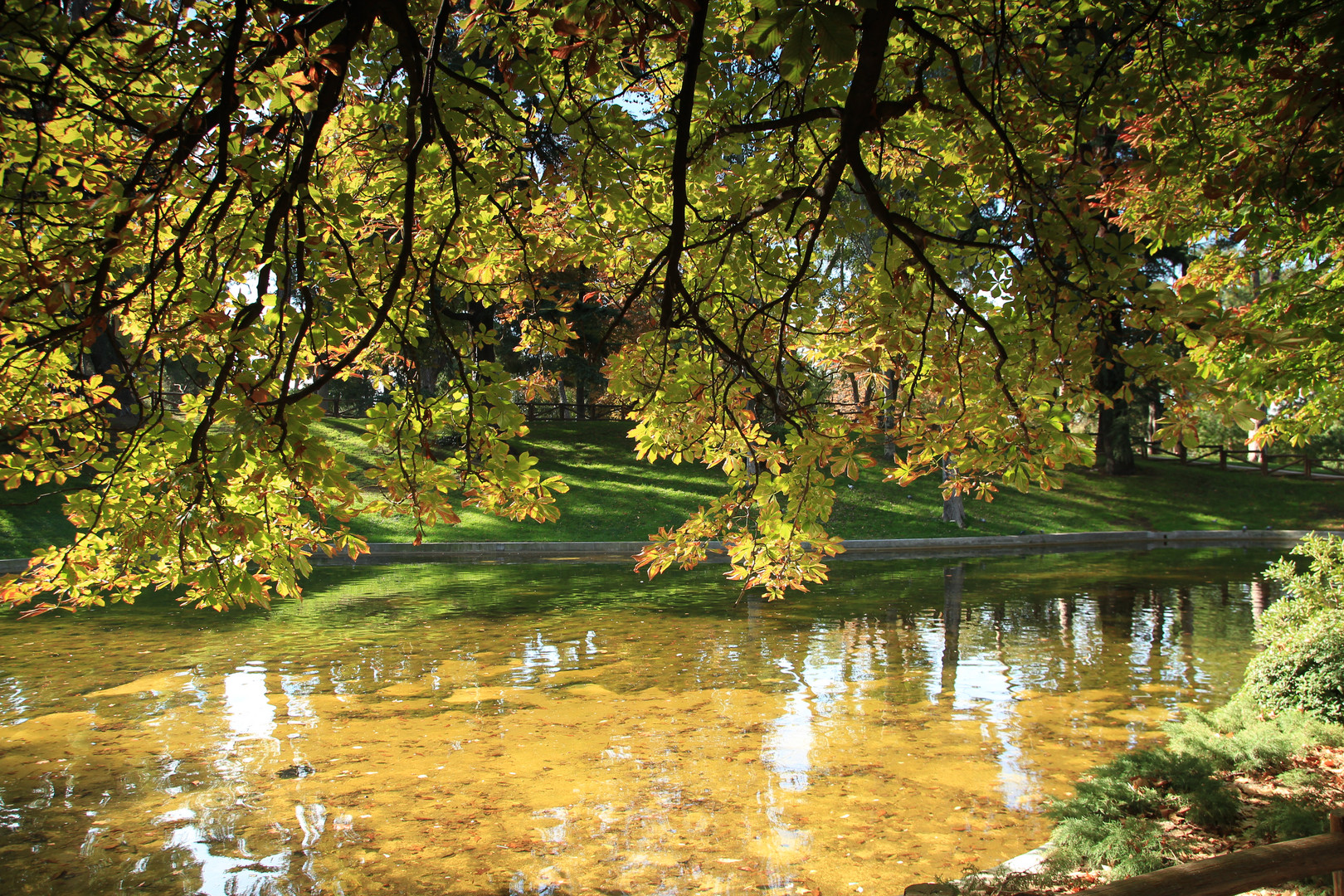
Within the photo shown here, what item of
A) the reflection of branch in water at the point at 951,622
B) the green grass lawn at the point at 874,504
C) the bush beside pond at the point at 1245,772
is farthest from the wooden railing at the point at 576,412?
the bush beside pond at the point at 1245,772

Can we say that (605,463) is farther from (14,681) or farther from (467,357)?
(467,357)

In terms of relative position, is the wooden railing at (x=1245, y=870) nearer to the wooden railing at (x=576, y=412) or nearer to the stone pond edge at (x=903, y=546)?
the stone pond edge at (x=903, y=546)

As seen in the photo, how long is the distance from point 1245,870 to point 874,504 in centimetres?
2399

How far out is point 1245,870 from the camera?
276 centimetres

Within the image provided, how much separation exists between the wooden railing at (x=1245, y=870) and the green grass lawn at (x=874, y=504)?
1908cm

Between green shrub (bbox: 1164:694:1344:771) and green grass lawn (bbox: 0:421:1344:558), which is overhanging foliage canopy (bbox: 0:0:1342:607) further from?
green grass lawn (bbox: 0:421:1344:558)

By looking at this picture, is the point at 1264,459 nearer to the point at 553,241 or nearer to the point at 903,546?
the point at 903,546

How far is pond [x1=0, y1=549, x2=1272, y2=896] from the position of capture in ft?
18.0

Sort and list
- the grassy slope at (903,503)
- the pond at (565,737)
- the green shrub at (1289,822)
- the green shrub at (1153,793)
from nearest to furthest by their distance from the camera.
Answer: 1. the green shrub at (1289,822)
2. the green shrub at (1153,793)
3. the pond at (565,737)
4. the grassy slope at (903,503)

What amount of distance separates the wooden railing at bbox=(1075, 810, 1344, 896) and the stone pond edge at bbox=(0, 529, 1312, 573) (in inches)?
646

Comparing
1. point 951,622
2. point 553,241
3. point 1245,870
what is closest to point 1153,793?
point 1245,870

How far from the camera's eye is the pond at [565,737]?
18.0ft

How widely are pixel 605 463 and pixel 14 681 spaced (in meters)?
21.2

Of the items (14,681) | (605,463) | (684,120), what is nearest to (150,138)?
(684,120)
